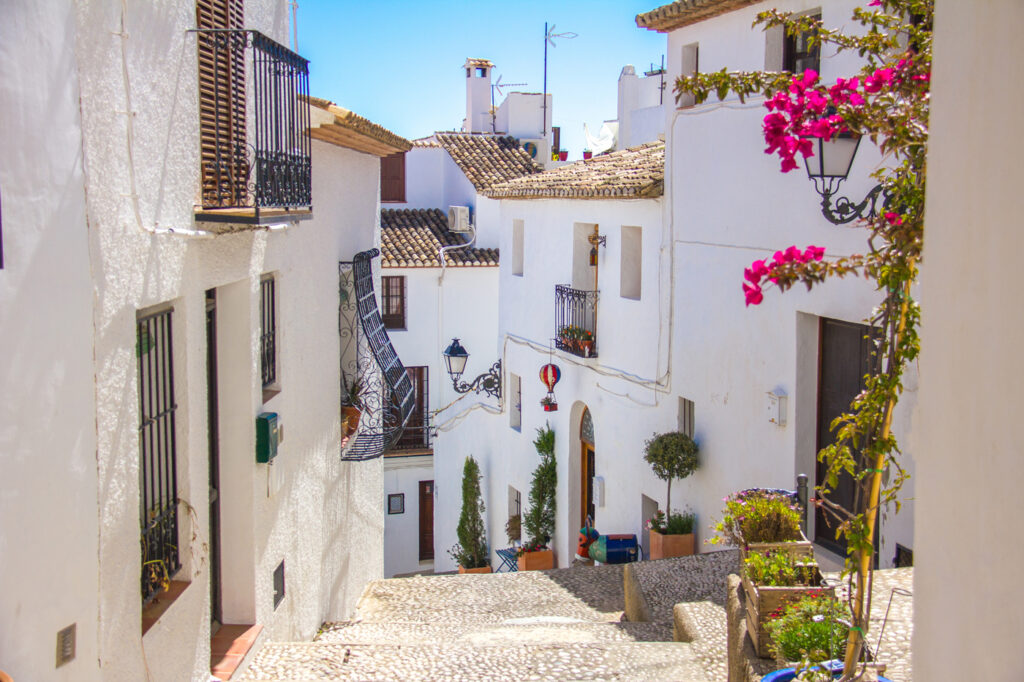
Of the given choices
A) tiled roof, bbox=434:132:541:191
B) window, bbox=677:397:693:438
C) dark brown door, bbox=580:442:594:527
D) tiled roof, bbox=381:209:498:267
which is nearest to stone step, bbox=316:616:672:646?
window, bbox=677:397:693:438

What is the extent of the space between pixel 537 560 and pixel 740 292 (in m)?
7.88

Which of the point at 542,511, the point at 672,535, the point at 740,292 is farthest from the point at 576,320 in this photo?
the point at 740,292

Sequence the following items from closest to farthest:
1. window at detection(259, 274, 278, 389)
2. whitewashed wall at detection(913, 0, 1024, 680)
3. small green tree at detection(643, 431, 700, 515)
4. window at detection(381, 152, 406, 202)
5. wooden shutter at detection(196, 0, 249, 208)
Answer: whitewashed wall at detection(913, 0, 1024, 680)
wooden shutter at detection(196, 0, 249, 208)
window at detection(259, 274, 278, 389)
small green tree at detection(643, 431, 700, 515)
window at detection(381, 152, 406, 202)

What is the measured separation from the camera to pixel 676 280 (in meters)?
13.4

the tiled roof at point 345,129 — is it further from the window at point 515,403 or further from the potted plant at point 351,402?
the window at point 515,403

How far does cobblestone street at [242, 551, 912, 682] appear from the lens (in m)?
7.59

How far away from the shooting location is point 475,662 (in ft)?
26.2

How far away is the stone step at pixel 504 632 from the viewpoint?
9.84 metres

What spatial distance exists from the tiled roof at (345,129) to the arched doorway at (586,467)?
6352 millimetres

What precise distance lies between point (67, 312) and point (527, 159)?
23.1 metres

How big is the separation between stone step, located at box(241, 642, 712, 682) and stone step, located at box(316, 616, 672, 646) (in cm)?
123

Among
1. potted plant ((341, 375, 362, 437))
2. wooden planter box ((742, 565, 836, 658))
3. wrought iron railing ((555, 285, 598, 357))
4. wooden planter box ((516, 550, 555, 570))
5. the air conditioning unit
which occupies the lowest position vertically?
wooden planter box ((516, 550, 555, 570))

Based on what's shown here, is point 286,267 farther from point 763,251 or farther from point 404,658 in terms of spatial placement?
point 763,251

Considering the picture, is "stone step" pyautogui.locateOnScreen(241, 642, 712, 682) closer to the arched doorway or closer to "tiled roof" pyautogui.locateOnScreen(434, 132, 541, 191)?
the arched doorway
